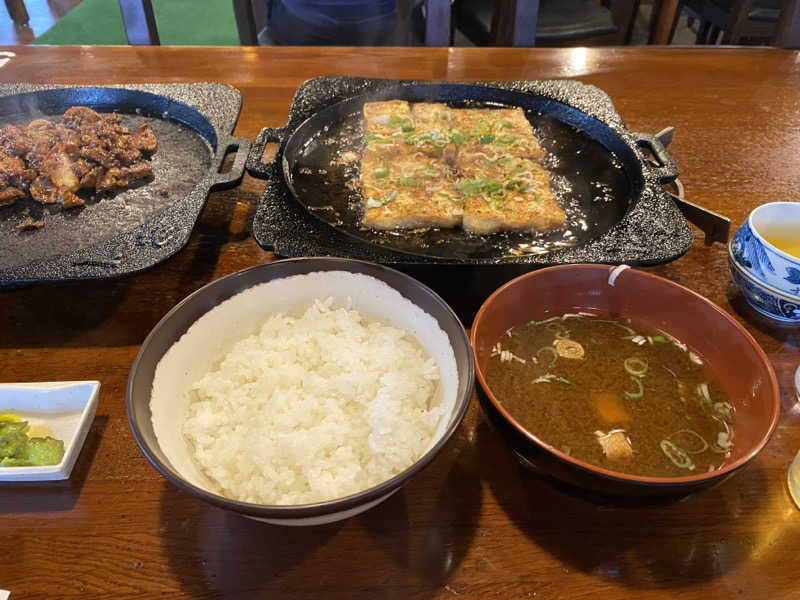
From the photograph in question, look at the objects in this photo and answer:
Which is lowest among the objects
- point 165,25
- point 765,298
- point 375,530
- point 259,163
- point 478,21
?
point 165,25

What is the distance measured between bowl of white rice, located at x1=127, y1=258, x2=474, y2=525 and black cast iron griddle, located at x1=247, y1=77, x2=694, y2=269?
0.89 feet

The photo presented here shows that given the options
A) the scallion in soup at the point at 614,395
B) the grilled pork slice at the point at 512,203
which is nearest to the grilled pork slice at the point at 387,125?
the grilled pork slice at the point at 512,203

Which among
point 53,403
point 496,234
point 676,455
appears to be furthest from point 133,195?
point 676,455

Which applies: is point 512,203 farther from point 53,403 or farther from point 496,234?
point 53,403

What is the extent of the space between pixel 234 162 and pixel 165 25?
266 inches

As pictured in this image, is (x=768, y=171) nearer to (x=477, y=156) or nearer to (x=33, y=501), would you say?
(x=477, y=156)

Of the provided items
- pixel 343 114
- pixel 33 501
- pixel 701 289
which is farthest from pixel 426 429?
pixel 343 114

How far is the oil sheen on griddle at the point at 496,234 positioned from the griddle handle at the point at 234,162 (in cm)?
21

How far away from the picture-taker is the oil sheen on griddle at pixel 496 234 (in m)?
1.89

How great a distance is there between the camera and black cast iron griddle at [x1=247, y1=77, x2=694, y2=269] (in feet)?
5.39

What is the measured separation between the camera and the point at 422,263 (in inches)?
62.1

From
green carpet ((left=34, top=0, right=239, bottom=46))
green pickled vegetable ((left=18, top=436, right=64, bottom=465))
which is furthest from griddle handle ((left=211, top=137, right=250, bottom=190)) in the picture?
green carpet ((left=34, top=0, right=239, bottom=46))

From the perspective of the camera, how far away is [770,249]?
1.53 metres

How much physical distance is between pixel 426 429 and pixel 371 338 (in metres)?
0.29
